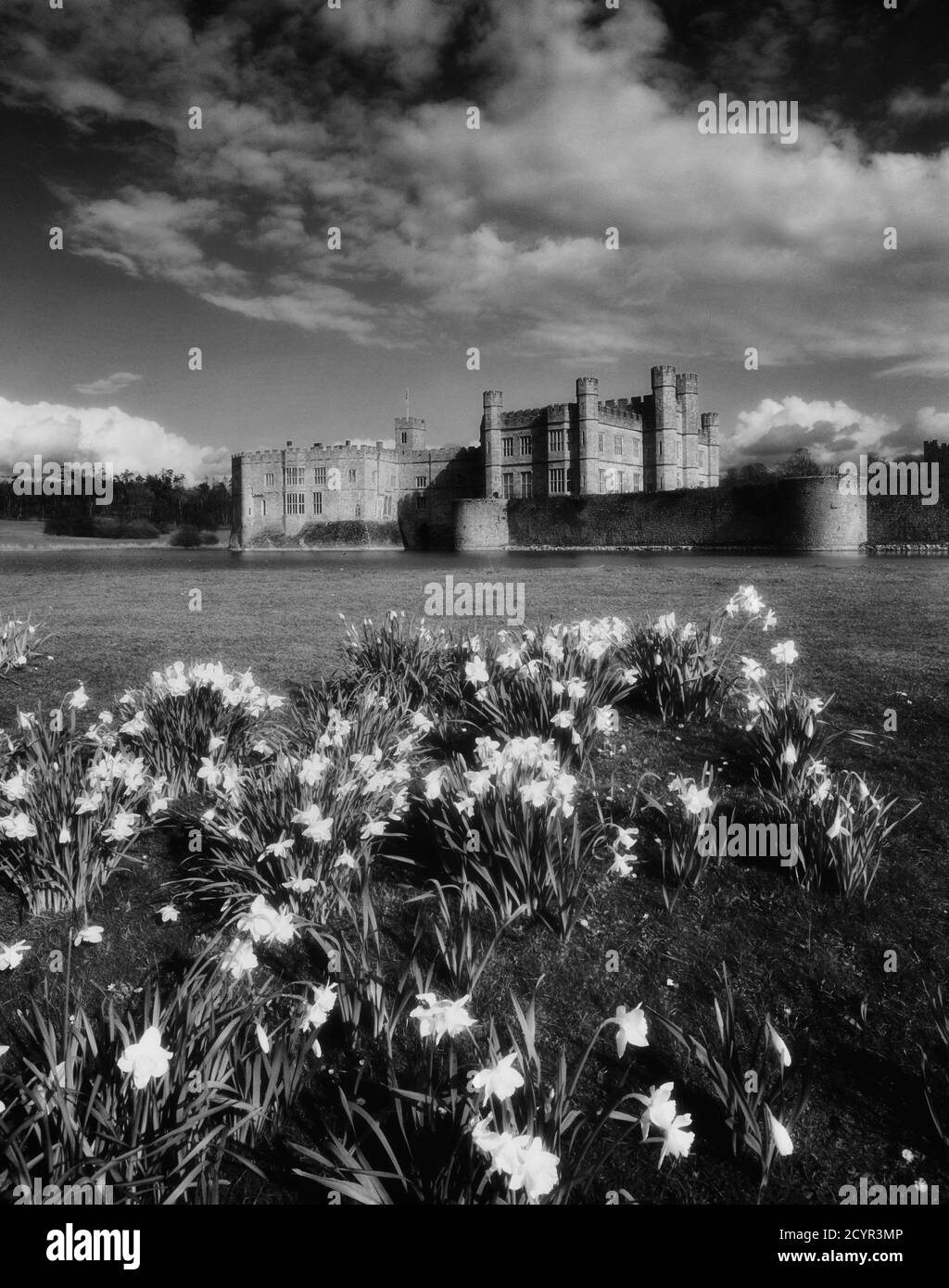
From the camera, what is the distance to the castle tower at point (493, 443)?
188 ft

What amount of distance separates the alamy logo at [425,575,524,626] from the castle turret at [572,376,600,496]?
1712 inches

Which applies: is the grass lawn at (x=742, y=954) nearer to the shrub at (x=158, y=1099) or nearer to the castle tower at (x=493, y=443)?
the shrub at (x=158, y=1099)

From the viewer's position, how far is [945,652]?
5.76 m

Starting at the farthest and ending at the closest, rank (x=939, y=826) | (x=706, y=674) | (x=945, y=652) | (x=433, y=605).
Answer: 1. (x=433, y=605)
2. (x=945, y=652)
3. (x=706, y=674)
4. (x=939, y=826)

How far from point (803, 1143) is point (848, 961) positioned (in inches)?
30.2

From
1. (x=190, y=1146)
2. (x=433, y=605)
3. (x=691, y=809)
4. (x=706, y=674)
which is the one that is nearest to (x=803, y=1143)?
(x=691, y=809)

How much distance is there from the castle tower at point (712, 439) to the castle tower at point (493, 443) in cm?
1556

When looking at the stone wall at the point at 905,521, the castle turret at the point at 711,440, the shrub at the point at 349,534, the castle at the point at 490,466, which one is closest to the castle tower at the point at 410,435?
the castle at the point at 490,466

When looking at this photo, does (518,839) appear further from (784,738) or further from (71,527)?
(71,527)

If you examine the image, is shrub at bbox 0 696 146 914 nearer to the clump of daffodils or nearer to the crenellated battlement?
the clump of daffodils

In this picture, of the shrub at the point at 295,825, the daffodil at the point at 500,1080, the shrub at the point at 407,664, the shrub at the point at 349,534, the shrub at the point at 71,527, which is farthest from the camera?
the shrub at the point at 349,534

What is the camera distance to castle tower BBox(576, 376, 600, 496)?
176 feet

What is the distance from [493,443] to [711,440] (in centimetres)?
1679
